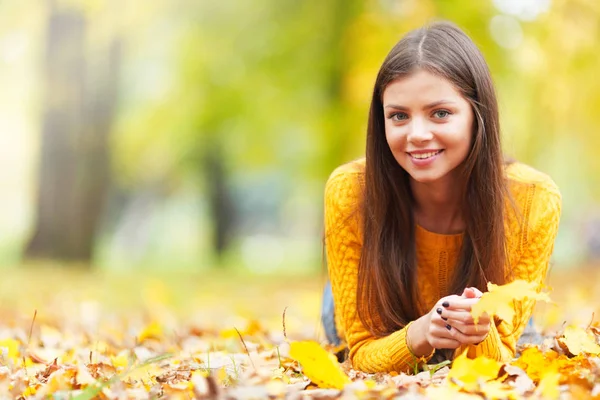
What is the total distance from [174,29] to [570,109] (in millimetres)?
6138

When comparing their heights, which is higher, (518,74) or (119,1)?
(119,1)

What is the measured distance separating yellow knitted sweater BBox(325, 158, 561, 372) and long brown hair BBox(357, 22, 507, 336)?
0.06 metres

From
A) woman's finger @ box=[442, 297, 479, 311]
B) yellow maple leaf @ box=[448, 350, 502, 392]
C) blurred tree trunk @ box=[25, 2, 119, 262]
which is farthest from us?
blurred tree trunk @ box=[25, 2, 119, 262]

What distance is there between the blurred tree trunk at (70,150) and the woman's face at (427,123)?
794cm

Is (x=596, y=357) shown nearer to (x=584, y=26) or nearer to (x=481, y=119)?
(x=481, y=119)

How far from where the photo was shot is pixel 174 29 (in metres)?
12.0

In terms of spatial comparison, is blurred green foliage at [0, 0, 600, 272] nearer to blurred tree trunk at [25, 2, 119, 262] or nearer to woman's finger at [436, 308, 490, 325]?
blurred tree trunk at [25, 2, 119, 262]

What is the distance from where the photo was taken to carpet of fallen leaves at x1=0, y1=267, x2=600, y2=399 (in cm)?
189

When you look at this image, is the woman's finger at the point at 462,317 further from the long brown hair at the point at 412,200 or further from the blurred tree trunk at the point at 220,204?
the blurred tree trunk at the point at 220,204

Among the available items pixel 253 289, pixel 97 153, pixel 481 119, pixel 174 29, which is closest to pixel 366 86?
pixel 253 289

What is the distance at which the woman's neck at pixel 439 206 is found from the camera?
2.66m

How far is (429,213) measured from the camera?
2748 millimetres

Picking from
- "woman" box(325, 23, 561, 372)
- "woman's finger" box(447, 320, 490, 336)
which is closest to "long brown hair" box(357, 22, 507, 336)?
"woman" box(325, 23, 561, 372)

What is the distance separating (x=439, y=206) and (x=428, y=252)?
169mm
